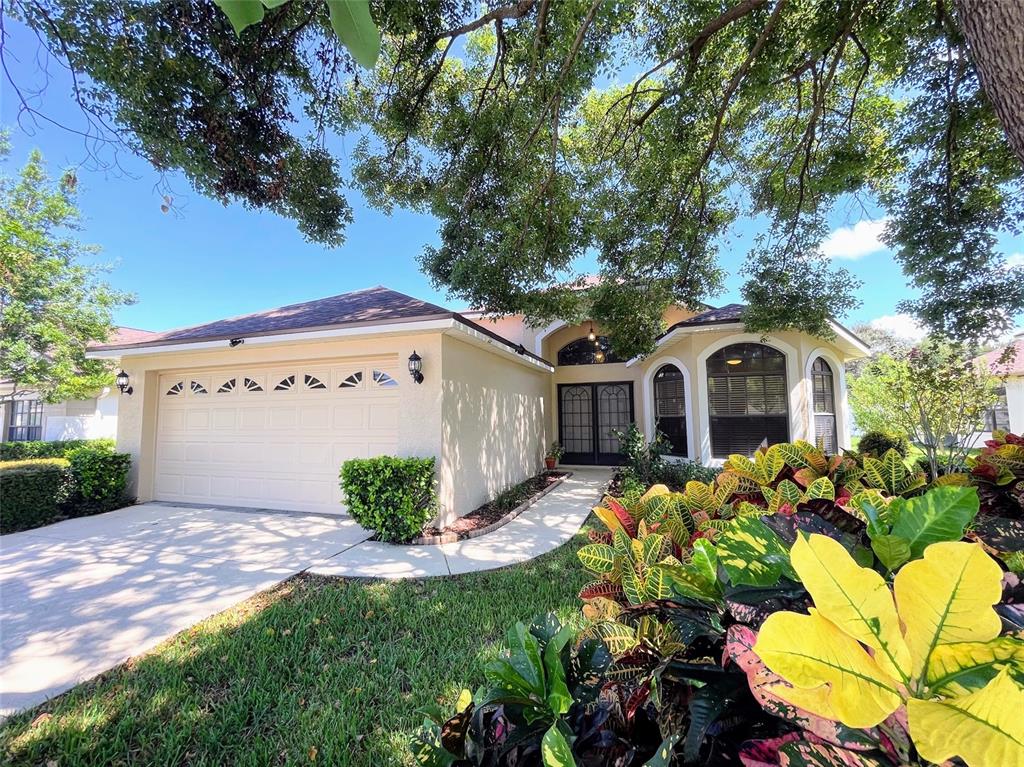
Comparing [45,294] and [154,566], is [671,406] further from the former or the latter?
[45,294]

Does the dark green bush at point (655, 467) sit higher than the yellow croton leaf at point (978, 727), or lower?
lower

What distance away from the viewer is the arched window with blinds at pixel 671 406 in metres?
9.81

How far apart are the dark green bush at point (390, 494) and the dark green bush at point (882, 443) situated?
933 centimetres

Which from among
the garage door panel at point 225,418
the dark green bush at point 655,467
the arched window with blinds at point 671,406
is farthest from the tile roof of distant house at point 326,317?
the arched window with blinds at point 671,406

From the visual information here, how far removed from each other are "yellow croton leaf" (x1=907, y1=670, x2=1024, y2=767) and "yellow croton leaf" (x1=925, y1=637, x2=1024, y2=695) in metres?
0.07

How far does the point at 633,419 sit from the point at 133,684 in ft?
37.1

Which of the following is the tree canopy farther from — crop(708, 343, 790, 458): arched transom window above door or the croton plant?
crop(708, 343, 790, 458): arched transom window above door

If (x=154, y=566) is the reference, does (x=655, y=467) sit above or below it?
above

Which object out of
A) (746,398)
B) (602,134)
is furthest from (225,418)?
(746,398)

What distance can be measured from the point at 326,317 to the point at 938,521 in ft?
24.5

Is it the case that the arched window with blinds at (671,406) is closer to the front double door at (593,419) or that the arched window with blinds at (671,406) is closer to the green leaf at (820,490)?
the front double door at (593,419)

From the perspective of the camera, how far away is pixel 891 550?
2.28ft

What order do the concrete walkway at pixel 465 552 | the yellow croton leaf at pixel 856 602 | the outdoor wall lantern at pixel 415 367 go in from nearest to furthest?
1. the yellow croton leaf at pixel 856 602
2. the concrete walkway at pixel 465 552
3. the outdoor wall lantern at pixel 415 367

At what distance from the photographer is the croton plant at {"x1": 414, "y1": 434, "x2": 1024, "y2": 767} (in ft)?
1.37
